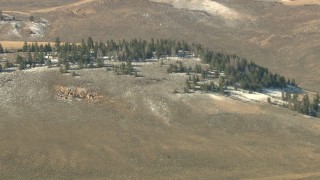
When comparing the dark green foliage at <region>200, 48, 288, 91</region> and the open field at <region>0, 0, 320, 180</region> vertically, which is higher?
the dark green foliage at <region>200, 48, 288, 91</region>

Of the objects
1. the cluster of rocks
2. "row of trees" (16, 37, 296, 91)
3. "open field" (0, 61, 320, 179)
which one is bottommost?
"open field" (0, 61, 320, 179)

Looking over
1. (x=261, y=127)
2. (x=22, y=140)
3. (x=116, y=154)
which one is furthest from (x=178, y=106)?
(x=22, y=140)


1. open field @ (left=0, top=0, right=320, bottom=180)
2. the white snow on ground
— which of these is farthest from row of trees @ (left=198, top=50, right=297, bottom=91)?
open field @ (left=0, top=0, right=320, bottom=180)

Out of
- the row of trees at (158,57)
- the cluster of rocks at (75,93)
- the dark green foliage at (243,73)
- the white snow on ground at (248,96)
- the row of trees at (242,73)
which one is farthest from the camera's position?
the row of trees at (158,57)

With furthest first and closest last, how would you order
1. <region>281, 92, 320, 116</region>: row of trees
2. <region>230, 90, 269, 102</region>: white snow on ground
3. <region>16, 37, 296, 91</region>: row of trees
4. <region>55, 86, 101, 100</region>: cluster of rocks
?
Result: 1. <region>16, 37, 296, 91</region>: row of trees
2. <region>230, 90, 269, 102</region>: white snow on ground
3. <region>281, 92, 320, 116</region>: row of trees
4. <region>55, 86, 101, 100</region>: cluster of rocks

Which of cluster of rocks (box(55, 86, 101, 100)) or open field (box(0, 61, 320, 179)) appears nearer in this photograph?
open field (box(0, 61, 320, 179))

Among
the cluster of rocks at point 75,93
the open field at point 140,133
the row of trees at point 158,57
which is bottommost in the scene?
the open field at point 140,133

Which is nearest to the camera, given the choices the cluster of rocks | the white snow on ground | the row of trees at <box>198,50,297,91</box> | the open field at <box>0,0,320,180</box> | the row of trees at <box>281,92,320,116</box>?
the open field at <box>0,0,320,180</box>

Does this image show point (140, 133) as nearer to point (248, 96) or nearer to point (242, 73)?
point (248, 96)

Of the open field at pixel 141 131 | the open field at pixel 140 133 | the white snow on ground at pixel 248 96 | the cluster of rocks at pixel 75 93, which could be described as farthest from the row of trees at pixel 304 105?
the cluster of rocks at pixel 75 93

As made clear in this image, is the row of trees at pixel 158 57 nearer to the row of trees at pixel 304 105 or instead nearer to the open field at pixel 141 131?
the open field at pixel 141 131

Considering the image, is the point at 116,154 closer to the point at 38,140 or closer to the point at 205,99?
the point at 38,140

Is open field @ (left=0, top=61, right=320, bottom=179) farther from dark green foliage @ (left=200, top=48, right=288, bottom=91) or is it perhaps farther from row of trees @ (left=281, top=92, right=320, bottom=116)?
dark green foliage @ (left=200, top=48, right=288, bottom=91)
